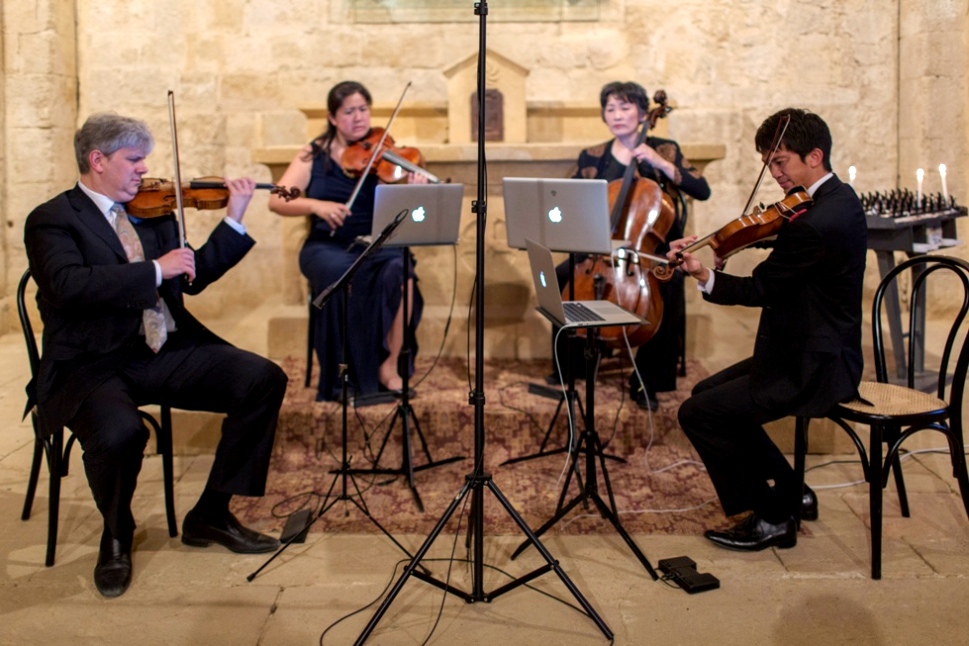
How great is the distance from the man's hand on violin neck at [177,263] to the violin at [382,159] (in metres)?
1.31

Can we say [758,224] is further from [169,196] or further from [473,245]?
[473,245]

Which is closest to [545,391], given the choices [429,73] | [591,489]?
[591,489]

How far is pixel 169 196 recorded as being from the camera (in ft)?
10.5

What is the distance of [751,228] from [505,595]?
1259 millimetres

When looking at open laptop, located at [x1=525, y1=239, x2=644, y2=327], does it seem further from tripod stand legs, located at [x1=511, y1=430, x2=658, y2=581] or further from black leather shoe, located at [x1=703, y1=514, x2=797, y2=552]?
black leather shoe, located at [x1=703, y1=514, x2=797, y2=552]

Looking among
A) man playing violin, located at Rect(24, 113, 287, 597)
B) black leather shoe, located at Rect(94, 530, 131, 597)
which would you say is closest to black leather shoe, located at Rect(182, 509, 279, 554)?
man playing violin, located at Rect(24, 113, 287, 597)

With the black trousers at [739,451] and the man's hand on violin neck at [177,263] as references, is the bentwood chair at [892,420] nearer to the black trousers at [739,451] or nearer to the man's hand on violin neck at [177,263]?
the black trousers at [739,451]

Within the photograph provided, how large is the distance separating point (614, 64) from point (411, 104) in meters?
1.44

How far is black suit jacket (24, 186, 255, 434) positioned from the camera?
2920mm

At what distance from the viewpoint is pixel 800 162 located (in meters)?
2.94

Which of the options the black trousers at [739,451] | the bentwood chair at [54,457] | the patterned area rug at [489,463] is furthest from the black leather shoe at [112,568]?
the black trousers at [739,451]

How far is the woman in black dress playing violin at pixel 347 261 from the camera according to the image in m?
4.08

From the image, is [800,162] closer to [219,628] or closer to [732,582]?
[732,582]

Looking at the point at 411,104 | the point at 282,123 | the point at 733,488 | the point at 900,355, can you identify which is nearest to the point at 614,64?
the point at 411,104
